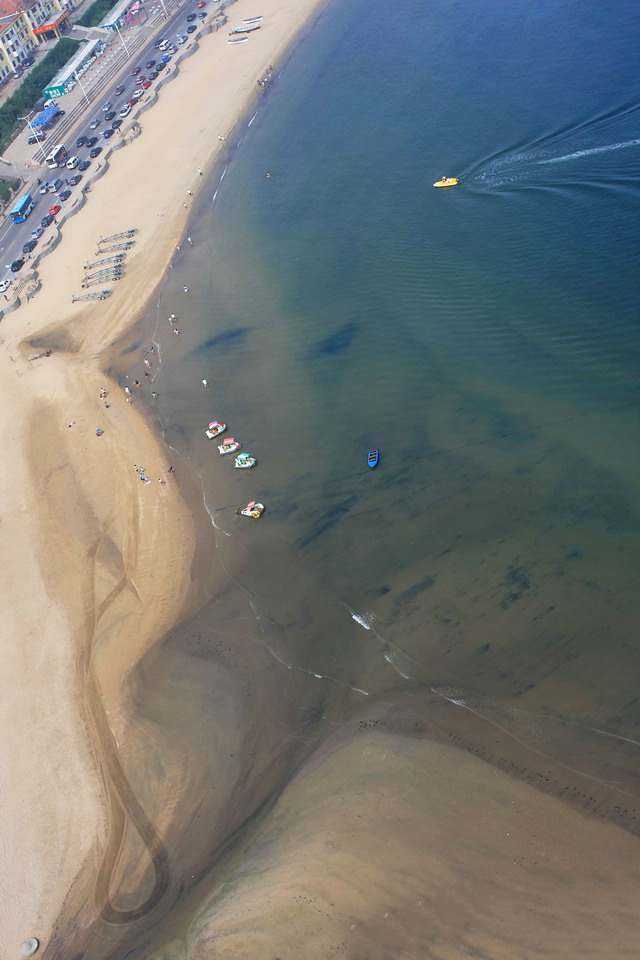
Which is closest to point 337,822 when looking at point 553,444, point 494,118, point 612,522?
point 612,522

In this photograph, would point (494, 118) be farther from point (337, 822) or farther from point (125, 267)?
point (337, 822)

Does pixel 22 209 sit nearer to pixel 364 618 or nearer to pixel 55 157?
pixel 55 157

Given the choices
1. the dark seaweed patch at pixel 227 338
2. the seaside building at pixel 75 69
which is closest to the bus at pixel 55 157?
the seaside building at pixel 75 69

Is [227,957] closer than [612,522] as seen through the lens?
Yes

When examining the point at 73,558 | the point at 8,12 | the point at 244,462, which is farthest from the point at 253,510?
the point at 8,12

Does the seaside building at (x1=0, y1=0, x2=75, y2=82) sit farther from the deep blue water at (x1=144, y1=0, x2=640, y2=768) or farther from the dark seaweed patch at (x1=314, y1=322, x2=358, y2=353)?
the dark seaweed patch at (x1=314, y1=322, x2=358, y2=353)

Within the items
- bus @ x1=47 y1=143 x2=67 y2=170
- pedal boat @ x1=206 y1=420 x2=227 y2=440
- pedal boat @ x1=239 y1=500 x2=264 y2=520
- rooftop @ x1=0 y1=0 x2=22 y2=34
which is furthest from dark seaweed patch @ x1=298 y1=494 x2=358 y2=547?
rooftop @ x1=0 y1=0 x2=22 y2=34
